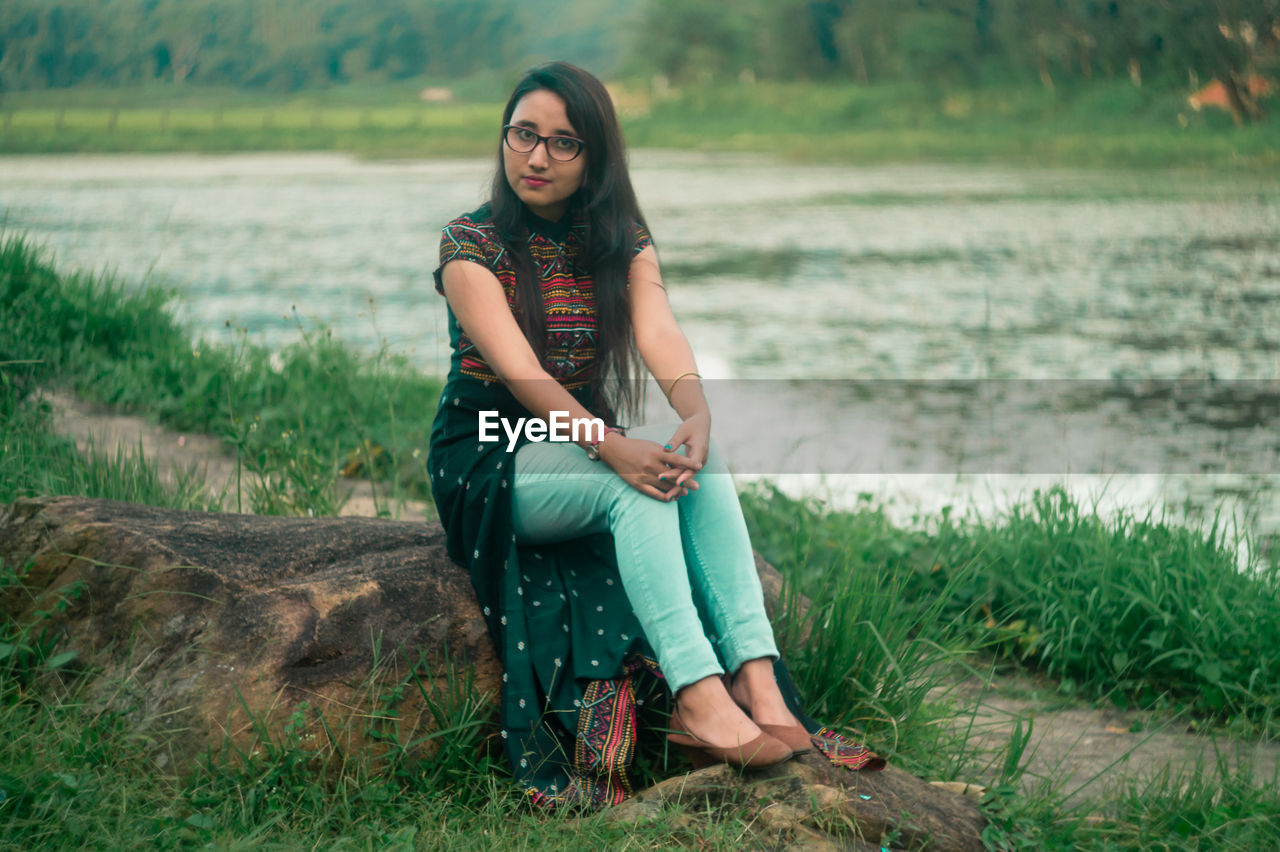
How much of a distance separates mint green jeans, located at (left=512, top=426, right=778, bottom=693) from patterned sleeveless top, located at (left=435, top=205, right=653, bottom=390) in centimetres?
30

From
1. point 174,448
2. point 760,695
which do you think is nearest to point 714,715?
point 760,695

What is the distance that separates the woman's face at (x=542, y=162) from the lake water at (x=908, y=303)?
1.50m

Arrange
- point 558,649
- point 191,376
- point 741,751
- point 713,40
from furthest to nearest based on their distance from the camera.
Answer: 1. point 713,40
2. point 191,376
3. point 558,649
4. point 741,751

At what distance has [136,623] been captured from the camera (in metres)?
2.59

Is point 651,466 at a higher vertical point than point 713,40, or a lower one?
lower

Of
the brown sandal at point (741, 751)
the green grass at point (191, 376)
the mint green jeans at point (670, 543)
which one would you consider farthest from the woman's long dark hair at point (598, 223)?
the green grass at point (191, 376)

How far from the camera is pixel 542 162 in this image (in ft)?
8.97

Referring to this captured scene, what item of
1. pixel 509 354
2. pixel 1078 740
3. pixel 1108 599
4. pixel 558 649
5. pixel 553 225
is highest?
pixel 553 225

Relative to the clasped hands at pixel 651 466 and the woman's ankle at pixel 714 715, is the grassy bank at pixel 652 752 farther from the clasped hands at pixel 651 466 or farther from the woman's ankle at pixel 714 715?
the clasped hands at pixel 651 466

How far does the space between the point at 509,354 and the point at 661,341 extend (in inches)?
17.3

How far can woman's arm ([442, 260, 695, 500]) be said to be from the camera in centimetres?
248

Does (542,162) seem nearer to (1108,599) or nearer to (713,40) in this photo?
(1108,599)

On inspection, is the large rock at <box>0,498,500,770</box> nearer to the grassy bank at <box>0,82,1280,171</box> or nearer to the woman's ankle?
the woman's ankle

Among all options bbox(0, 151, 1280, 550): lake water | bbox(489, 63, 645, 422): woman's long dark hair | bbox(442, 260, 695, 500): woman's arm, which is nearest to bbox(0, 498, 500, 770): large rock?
bbox(442, 260, 695, 500): woman's arm
